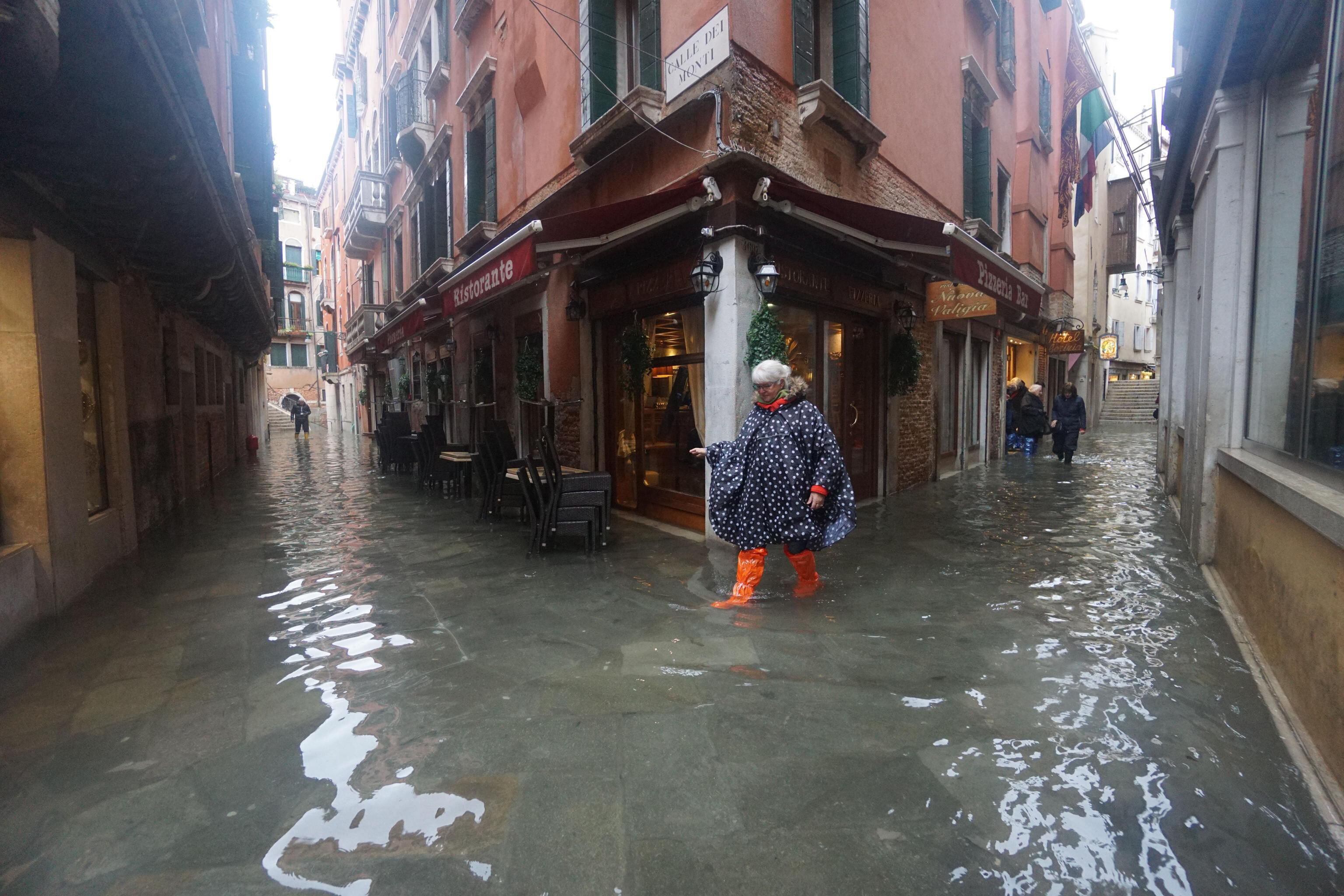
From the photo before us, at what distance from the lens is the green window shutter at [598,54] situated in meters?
7.47

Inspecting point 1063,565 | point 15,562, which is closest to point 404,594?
point 15,562

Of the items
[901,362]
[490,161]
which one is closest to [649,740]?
[901,362]

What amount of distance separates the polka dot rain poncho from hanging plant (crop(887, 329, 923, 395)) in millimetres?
4899

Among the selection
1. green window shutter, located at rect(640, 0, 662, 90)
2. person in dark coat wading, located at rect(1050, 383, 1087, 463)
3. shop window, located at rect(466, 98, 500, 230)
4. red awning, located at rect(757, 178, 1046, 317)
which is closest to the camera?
red awning, located at rect(757, 178, 1046, 317)

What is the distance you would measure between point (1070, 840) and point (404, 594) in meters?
4.14

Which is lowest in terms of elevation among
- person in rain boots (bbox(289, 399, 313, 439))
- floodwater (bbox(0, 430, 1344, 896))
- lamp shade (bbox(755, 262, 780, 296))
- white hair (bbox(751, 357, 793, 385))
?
floodwater (bbox(0, 430, 1344, 896))

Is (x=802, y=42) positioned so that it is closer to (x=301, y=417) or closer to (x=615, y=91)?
(x=615, y=91)

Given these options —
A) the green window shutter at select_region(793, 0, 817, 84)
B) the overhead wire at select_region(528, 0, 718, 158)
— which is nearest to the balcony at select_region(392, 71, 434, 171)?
the overhead wire at select_region(528, 0, 718, 158)

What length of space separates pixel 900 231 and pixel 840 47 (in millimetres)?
2680

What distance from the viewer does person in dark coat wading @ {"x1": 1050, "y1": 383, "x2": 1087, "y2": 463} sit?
1235 cm

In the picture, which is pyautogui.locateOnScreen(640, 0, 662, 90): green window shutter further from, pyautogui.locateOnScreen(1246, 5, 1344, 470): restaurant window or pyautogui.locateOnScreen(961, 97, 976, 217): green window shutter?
pyautogui.locateOnScreen(961, 97, 976, 217): green window shutter

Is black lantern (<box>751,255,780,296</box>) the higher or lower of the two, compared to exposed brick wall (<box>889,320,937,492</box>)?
higher

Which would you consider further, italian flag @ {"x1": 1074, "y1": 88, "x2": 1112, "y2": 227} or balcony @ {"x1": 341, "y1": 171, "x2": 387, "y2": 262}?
balcony @ {"x1": 341, "y1": 171, "x2": 387, "y2": 262}

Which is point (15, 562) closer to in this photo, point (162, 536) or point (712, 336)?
point (162, 536)
